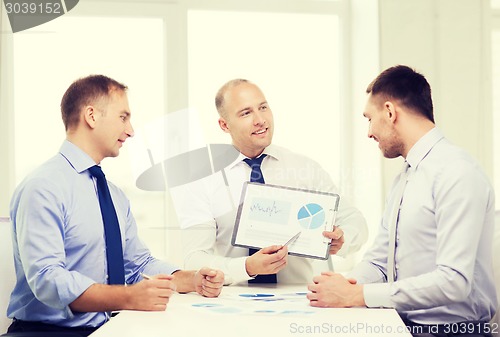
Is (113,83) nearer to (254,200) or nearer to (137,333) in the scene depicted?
(254,200)

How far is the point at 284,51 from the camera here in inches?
181

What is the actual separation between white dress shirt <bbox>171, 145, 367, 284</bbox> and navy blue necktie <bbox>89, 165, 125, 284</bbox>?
0.33 m

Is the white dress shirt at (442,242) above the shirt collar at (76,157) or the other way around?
the other way around

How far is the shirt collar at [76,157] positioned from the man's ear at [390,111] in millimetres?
986

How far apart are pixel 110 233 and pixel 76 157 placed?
0.89 ft

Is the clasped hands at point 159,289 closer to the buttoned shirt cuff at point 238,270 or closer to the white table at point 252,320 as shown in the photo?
the white table at point 252,320

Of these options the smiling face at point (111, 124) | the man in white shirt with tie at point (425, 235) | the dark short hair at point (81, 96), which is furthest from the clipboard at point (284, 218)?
the dark short hair at point (81, 96)

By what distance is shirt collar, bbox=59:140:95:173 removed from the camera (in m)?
2.27

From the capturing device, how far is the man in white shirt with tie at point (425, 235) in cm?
196

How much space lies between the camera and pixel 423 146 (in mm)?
2215

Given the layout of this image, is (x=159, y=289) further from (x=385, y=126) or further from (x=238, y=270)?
(x=385, y=126)

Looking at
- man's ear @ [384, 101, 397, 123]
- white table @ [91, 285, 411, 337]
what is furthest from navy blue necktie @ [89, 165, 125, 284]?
man's ear @ [384, 101, 397, 123]

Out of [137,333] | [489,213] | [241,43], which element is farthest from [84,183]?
[241,43]

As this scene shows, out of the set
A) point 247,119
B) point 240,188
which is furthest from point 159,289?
point 247,119
